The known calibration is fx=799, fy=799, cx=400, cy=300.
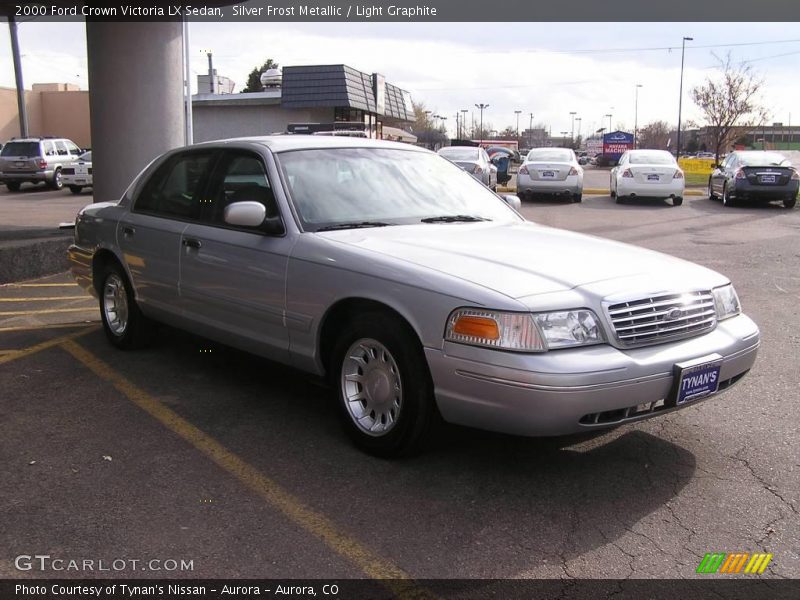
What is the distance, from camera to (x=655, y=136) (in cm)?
10919

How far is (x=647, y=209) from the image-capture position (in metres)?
19.4

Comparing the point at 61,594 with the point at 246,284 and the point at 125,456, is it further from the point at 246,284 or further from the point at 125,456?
the point at 246,284

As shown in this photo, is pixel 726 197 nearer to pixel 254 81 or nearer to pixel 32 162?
pixel 32 162

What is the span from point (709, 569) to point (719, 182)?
20036mm

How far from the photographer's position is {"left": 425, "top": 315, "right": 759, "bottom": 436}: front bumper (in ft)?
11.5

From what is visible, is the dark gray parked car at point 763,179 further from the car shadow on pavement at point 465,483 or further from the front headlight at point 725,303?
the car shadow on pavement at point 465,483

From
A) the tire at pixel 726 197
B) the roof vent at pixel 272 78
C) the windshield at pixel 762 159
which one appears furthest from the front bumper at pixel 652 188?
the roof vent at pixel 272 78

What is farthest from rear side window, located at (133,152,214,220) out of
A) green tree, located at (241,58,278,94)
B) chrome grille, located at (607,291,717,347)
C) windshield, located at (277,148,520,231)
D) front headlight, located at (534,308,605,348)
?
green tree, located at (241,58,278,94)

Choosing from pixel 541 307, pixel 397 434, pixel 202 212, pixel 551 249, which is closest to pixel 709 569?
pixel 541 307

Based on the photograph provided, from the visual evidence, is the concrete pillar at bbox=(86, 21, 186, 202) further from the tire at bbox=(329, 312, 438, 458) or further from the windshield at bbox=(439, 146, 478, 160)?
the windshield at bbox=(439, 146, 478, 160)

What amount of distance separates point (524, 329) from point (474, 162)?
17.5 metres

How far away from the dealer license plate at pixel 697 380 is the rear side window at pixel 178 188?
130 inches

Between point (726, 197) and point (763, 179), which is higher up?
point (763, 179)

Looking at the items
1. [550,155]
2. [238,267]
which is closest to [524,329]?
[238,267]
